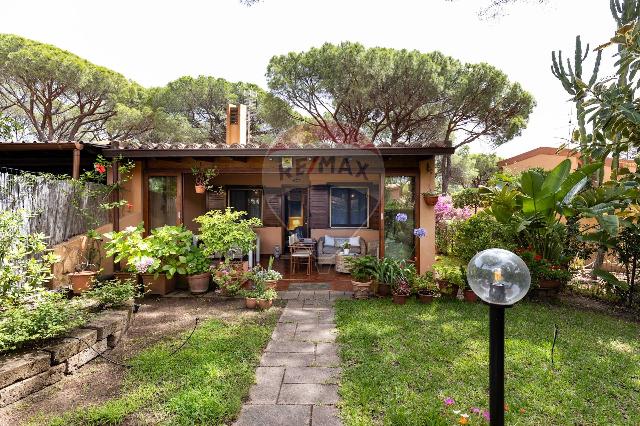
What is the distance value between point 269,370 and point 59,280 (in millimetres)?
4121

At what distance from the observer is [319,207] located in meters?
9.89

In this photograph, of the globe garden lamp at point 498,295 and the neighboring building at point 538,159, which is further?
the neighboring building at point 538,159

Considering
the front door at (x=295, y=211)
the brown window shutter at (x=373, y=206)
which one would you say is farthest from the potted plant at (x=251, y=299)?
the front door at (x=295, y=211)

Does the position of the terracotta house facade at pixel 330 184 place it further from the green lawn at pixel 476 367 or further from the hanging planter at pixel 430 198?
the green lawn at pixel 476 367

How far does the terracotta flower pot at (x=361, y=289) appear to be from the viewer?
18.5 ft

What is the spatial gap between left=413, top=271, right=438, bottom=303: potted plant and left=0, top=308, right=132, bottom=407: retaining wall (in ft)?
13.0

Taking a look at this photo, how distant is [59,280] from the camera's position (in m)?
5.39

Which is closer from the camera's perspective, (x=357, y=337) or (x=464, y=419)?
(x=464, y=419)

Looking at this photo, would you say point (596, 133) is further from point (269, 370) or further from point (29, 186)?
point (29, 186)

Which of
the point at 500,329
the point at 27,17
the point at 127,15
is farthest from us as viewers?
the point at 27,17

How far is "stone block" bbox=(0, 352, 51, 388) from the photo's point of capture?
2541mm

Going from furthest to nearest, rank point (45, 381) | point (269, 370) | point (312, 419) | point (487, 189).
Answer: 1. point (487, 189)
2. point (269, 370)
3. point (45, 381)
4. point (312, 419)

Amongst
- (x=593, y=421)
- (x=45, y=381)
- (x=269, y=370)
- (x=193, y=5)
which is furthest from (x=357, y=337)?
(x=193, y=5)

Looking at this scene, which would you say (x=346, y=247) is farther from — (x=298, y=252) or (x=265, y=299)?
(x=265, y=299)
